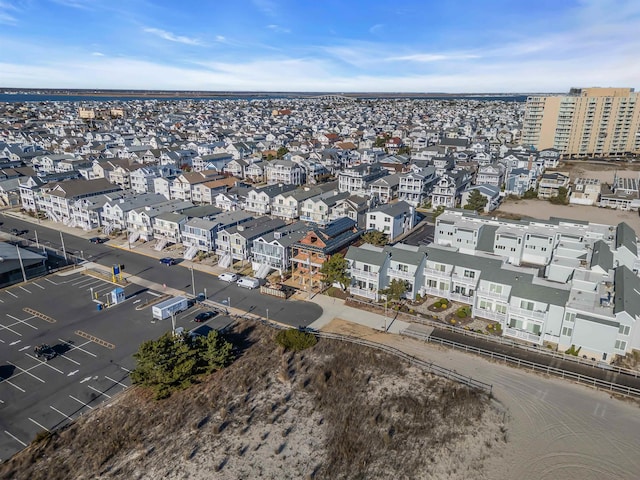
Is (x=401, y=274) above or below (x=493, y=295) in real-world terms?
above

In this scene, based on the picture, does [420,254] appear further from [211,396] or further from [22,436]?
[22,436]

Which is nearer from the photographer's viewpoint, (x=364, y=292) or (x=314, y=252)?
(x=364, y=292)

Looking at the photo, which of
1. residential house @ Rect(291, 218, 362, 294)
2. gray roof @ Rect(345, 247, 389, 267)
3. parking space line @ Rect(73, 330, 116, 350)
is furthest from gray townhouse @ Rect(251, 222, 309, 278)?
parking space line @ Rect(73, 330, 116, 350)

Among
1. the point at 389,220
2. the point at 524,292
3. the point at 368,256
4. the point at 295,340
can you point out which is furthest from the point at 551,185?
the point at 295,340

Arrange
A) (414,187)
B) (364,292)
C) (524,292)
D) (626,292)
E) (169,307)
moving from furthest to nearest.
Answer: (414,187) < (364,292) < (169,307) < (524,292) < (626,292)

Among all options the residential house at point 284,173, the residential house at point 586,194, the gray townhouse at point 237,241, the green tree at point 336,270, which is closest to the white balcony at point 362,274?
the green tree at point 336,270

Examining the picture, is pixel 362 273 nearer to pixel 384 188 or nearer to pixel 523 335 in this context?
pixel 523 335

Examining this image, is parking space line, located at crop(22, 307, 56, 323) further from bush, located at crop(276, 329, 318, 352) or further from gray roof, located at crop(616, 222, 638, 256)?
gray roof, located at crop(616, 222, 638, 256)

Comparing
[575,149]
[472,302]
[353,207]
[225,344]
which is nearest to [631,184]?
[575,149]
